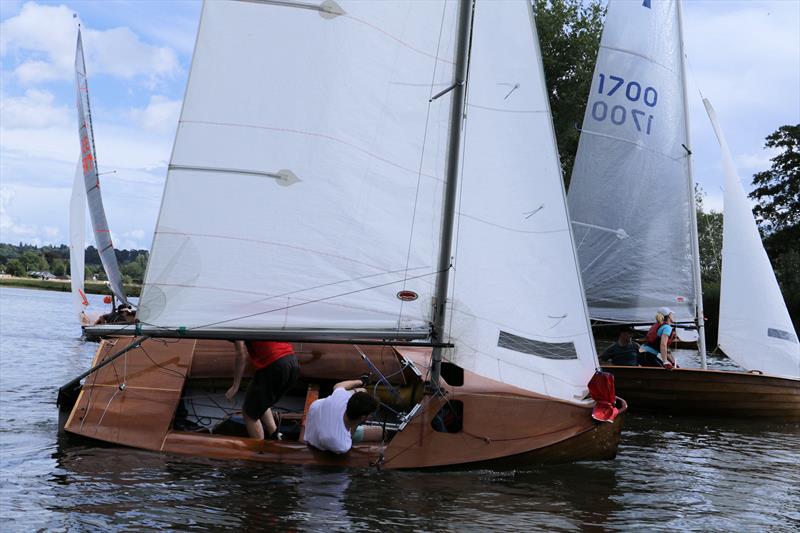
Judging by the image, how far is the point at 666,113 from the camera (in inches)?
676

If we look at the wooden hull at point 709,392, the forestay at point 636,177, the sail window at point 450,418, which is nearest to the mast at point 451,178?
the sail window at point 450,418

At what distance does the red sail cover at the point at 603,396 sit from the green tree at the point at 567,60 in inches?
1137

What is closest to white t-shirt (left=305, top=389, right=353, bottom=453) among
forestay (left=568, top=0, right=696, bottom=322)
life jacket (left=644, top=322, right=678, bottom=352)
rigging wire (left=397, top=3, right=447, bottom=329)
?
rigging wire (left=397, top=3, right=447, bottom=329)

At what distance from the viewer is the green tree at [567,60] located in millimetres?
37562

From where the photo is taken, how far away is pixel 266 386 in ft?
28.9

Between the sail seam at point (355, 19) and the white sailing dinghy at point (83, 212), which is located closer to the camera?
the sail seam at point (355, 19)

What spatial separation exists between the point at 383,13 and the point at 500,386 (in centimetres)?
371

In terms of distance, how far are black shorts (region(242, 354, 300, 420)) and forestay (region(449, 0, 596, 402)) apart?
161 cm

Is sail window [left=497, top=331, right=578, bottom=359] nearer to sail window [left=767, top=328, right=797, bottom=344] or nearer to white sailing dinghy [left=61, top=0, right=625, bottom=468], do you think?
white sailing dinghy [left=61, top=0, right=625, bottom=468]

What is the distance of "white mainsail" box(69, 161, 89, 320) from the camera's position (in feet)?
69.8

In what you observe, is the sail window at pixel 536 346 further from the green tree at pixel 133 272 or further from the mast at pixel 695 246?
the green tree at pixel 133 272

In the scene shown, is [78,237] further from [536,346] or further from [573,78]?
[573,78]

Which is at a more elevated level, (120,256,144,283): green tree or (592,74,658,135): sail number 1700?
(592,74,658,135): sail number 1700

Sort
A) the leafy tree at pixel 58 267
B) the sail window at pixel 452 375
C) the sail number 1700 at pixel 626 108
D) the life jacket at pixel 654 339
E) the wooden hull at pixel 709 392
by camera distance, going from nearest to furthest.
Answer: the sail window at pixel 452 375
the wooden hull at pixel 709 392
the life jacket at pixel 654 339
the sail number 1700 at pixel 626 108
the leafy tree at pixel 58 267
